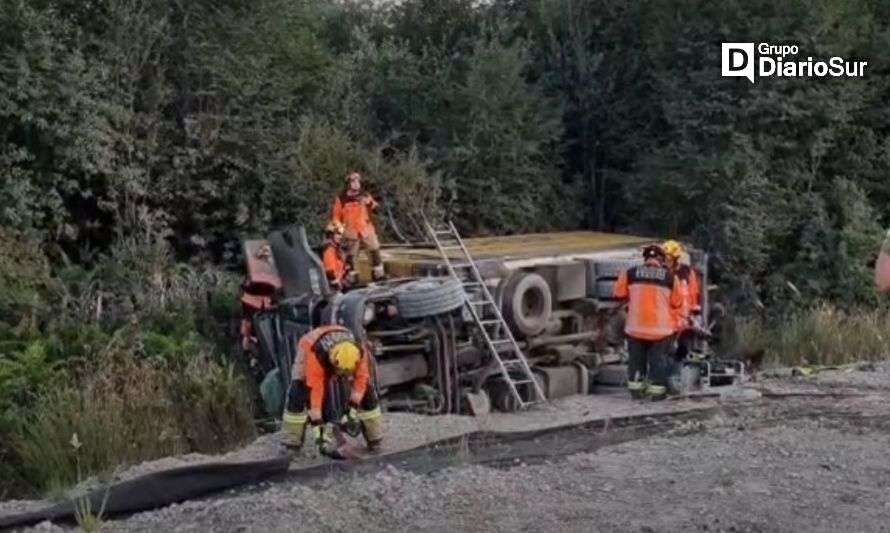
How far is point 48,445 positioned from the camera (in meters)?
12.5

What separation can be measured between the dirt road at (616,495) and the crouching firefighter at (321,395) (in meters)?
1.18

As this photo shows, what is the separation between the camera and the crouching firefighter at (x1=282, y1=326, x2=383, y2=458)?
11.3 meters

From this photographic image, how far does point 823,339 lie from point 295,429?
9.03 meters

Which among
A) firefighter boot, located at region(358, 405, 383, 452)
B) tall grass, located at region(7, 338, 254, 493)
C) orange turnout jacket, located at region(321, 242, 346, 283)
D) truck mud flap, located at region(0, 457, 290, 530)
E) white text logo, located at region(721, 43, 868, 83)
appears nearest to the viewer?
truck mud flap, located at region(0, 457, 290, 530)

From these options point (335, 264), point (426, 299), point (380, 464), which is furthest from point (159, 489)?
point (335, 264)

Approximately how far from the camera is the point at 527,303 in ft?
52.7

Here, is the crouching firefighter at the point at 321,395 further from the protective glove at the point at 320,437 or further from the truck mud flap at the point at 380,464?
the truck mud flap at the point at 380,464

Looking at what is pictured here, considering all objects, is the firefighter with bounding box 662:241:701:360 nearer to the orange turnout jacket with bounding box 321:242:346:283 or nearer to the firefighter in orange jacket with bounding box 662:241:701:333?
the firefighter in orange jacket with bounding box 662:241:701:333

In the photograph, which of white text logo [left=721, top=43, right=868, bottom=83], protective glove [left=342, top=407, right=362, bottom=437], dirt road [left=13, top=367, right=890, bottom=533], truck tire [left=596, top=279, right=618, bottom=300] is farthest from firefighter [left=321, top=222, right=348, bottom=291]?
white text logo [left=721, top=43, right=868, bottom=83]

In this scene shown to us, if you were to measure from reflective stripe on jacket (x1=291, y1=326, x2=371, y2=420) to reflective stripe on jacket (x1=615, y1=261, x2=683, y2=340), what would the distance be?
416 centimetres

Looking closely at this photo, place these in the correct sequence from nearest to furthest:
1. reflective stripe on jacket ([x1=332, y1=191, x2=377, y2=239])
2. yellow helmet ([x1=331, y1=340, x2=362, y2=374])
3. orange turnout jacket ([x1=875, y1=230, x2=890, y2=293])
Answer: orange turnout jacket ([x1=875, y1=230, x2=890, y2=293]) → yellow helmet ([x1=331, y1=340, x2=362, y2=374]) → reflective stripe on jacket ([x1=332, y1=191, x2=377, y2=239])

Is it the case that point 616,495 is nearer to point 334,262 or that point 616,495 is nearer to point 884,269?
point 884,269

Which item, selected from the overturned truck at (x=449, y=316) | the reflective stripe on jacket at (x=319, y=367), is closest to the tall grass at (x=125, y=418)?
the overturned truck at (x=449, y=316)

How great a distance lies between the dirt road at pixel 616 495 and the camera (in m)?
8.02
